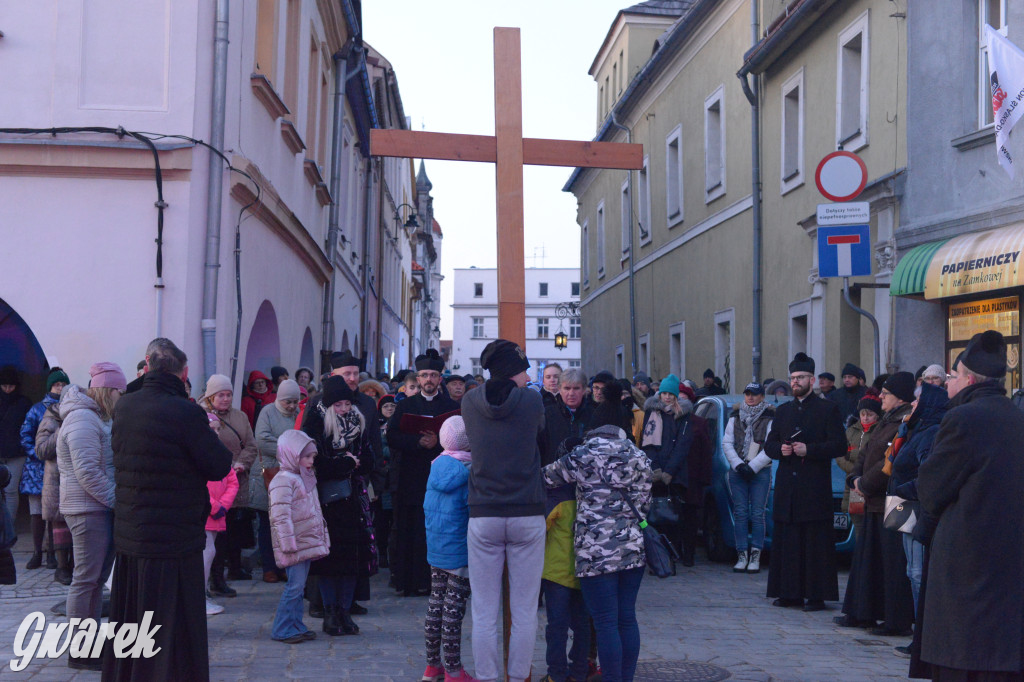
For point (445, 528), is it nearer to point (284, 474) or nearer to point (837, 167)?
point (284, 474)

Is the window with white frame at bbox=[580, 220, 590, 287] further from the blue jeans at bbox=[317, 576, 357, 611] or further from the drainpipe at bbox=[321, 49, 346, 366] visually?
the blue jeans at bbox=[317, 576, 357, 611]

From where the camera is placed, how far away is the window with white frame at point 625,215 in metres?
31.6

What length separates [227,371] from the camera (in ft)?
38.1

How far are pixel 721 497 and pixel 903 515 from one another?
15.8ft

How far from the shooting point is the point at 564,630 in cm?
662

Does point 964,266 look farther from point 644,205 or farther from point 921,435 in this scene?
point 644,205

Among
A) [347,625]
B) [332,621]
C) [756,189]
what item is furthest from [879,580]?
[756,189]

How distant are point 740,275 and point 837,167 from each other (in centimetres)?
958

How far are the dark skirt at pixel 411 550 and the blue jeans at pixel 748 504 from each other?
11.0 ft

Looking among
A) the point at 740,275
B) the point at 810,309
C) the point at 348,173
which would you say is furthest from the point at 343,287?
the point at 810,309

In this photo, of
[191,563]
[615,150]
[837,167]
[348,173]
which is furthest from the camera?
[348,173]

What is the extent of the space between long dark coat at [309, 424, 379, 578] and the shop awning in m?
7.25

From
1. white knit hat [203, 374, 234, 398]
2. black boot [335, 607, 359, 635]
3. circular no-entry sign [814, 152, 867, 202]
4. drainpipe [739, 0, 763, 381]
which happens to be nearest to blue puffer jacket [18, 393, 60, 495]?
white knit hat [203, 374, 234, 398]

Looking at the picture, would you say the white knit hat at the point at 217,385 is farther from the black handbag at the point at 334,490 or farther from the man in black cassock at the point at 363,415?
the black handbag at the point at 334,490
